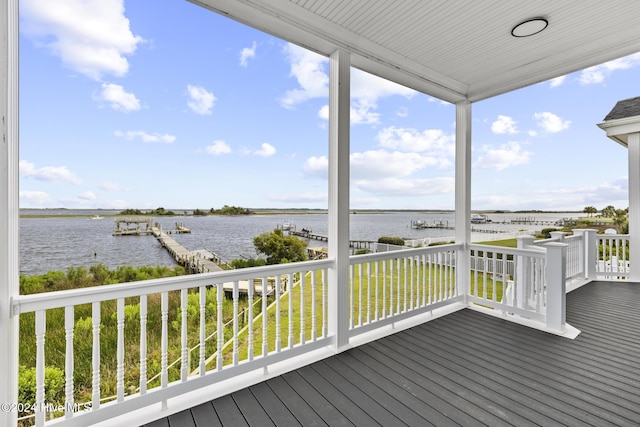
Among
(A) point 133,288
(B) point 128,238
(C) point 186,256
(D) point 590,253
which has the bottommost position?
(D) point 590,253

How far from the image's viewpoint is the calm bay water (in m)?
1.78

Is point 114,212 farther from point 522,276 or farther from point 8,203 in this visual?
point 522,276

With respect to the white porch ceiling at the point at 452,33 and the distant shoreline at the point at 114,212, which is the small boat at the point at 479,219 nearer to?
the distant shoreline at the point at 114,212

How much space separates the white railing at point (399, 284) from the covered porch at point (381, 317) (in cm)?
3

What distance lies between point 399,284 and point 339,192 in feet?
4.63

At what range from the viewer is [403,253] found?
11.2ft

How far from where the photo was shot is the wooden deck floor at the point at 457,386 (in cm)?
183

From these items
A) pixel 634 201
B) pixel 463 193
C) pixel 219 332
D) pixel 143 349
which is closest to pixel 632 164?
pixel 634 201

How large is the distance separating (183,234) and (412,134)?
355 centimetres

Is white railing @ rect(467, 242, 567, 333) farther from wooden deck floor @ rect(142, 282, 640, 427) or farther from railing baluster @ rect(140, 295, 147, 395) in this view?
railing baluster @ rect(140, 295, 147, 395)

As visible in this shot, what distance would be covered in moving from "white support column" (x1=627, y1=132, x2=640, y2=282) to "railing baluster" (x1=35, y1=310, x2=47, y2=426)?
8009 mm

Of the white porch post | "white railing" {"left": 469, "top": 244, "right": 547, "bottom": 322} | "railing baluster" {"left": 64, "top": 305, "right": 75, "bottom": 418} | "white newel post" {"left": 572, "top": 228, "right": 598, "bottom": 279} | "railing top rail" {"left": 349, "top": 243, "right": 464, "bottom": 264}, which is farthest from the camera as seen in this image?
"white newel post" {"left": 572, "top": 228, "right": 598, "bottom": 279}

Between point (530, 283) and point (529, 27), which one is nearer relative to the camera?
point (529, 27)

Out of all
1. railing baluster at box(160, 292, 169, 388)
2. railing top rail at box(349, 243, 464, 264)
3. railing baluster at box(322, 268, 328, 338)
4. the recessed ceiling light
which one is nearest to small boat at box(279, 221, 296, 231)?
railing baluster at box(322, 268, 328, 338)
